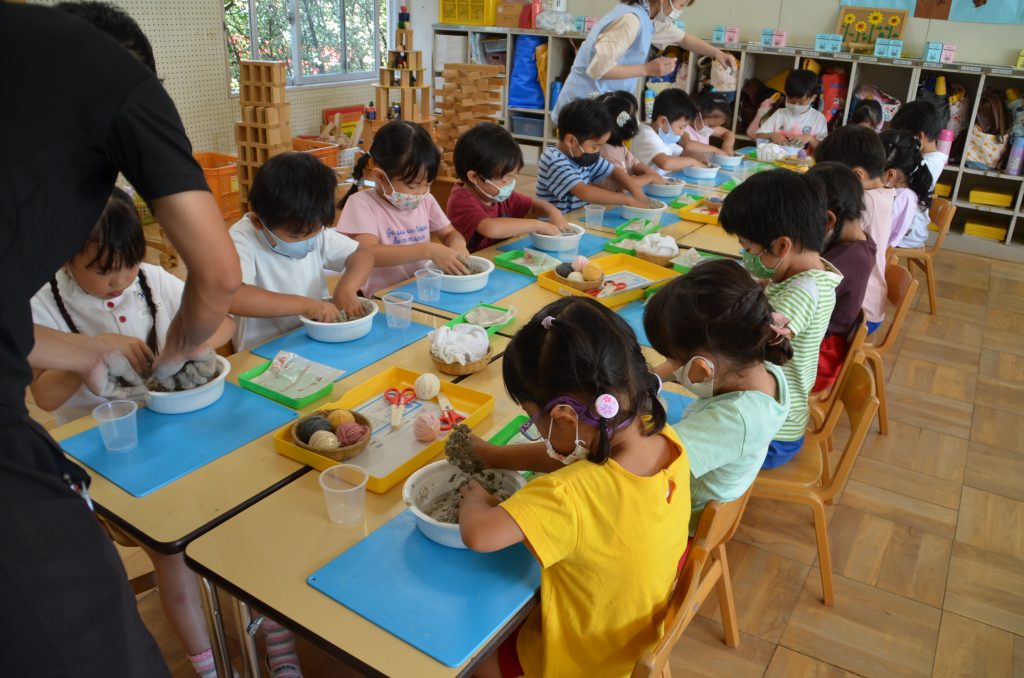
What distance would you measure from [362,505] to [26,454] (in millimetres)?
532

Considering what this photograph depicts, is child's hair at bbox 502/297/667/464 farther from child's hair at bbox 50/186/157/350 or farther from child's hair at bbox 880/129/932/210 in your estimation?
child's hair at bbox 880/129/932/210

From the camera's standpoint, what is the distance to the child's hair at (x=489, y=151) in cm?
276

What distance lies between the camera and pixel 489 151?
9.07ft

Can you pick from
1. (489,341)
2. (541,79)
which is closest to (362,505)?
(489,341)

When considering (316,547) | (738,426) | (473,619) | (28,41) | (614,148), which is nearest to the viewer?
(28,41)

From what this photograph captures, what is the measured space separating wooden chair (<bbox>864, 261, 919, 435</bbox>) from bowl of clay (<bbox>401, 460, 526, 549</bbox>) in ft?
5.66

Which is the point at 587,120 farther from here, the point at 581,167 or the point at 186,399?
the point at 186,399

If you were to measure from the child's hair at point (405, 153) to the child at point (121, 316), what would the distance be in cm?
86

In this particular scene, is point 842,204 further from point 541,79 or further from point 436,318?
point 541,79

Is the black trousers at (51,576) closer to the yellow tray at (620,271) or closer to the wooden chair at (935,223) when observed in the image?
the yellow tray at (620,271)

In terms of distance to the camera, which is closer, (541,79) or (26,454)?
(26,454)

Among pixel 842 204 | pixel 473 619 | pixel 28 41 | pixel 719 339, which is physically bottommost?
pixel 473 619

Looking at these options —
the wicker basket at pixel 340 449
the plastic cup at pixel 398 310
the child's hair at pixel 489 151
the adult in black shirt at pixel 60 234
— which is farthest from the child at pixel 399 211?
the adult in black shirt at pixel 60 234

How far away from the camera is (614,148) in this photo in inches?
152
